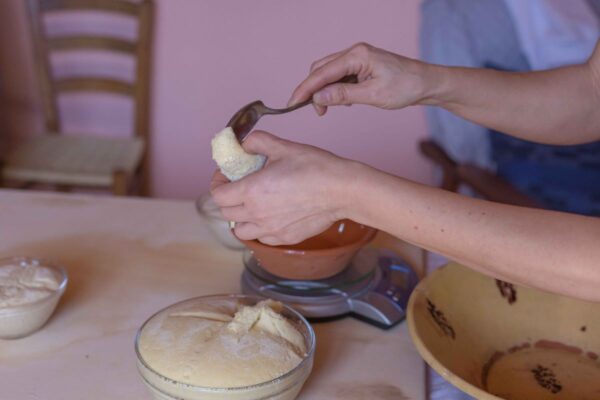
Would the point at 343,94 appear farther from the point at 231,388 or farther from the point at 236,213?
the point at 231,388

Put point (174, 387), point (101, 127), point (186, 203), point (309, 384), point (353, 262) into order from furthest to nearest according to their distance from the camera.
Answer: point (101, 127), point (186, 203), point (353, 262), point (309, 384), point (174, 387)

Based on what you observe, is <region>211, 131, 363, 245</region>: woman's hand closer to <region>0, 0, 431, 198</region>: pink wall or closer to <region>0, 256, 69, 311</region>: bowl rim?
<region>0, 256, 69, 311</region>: bowl rim

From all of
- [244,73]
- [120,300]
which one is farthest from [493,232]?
[244,73]

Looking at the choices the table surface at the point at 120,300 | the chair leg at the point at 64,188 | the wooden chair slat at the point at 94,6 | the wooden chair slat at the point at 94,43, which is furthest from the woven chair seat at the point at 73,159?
the table surface at the point at 120,300

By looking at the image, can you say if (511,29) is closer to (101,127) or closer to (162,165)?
(162,165)

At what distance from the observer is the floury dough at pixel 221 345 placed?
28.7 inches

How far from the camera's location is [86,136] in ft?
7.75

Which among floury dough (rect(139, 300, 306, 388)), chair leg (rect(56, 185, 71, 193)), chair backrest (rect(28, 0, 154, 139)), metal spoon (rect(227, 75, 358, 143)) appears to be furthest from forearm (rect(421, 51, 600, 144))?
chair leg (rect(56, 185, 71, 193))

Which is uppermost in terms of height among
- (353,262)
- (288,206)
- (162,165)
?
(288,206)

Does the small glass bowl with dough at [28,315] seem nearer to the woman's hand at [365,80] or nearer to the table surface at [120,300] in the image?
the table surface at [120,300]

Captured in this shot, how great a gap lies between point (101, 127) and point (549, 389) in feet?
6.47

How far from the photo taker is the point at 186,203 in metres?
1.35

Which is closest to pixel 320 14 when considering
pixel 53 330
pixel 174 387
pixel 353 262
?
pixel 353 262

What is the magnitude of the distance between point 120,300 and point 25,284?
146mm
